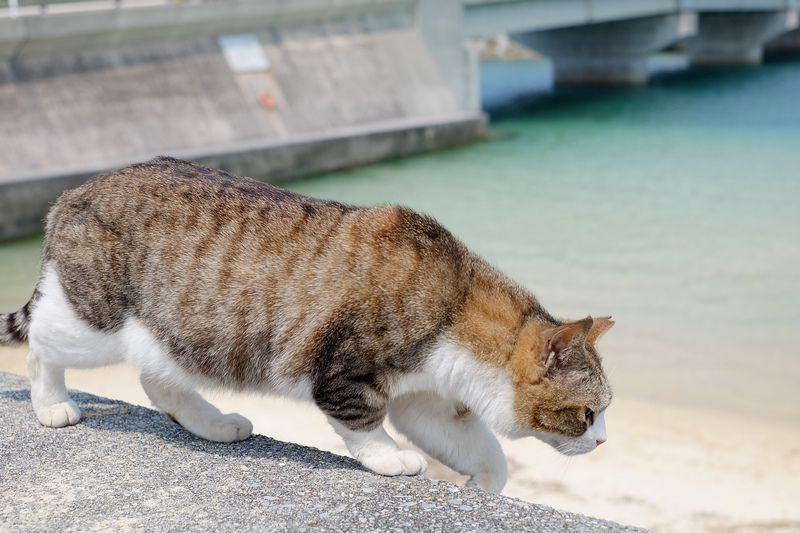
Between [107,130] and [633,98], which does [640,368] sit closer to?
[107,130]

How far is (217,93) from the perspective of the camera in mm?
14914

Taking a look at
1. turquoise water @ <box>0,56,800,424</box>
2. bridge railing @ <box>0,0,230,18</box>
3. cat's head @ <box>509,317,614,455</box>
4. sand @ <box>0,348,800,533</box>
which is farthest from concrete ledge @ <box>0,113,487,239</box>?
cat's head @ <box>509,317,614,455</box>

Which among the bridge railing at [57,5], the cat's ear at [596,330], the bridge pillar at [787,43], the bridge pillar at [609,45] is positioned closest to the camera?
the cat's ear at [596,330]

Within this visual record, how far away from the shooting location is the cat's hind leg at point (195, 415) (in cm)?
396

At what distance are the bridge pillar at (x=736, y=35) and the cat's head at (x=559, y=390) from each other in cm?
3461

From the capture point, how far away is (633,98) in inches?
1078

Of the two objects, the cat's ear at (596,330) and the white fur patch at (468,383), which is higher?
the cat's ear at (596,330)

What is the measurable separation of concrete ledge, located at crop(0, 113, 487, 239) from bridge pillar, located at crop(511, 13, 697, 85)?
1347 centimetres

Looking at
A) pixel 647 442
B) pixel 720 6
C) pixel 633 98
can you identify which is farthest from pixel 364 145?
pixel 720 6

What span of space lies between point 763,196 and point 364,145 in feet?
24.4

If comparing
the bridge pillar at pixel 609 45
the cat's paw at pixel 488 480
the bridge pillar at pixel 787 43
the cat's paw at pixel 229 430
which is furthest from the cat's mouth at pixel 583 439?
the bridge pillar at pixel 787 43

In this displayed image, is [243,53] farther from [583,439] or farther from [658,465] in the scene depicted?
[583,439]

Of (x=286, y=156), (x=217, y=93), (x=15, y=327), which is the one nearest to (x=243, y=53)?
(x=217, y=93)

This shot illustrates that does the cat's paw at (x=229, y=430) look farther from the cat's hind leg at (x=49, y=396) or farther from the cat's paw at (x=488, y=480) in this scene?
the cat's paw at (x=488, y=480)
